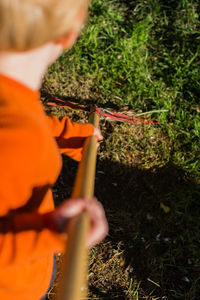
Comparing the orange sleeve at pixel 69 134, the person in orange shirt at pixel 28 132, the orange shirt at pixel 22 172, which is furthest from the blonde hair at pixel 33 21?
the orange sleeve at pixel 69 134

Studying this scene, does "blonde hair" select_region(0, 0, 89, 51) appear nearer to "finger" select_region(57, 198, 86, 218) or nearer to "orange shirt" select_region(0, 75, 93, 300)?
"orange shirt" select_region(0, 75, 93, 300)

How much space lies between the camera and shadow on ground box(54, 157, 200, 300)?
7.10 ft

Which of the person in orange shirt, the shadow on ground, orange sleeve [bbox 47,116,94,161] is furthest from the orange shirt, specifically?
the shadow on ground

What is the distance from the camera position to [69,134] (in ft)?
4.99

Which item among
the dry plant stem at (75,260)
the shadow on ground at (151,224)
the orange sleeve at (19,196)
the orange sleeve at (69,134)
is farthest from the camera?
the shadow on ground at (151,224)

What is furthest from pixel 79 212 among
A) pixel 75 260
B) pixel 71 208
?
pixel 75 260

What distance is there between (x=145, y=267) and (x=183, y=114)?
3.99ft

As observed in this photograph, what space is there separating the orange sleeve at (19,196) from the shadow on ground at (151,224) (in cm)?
136

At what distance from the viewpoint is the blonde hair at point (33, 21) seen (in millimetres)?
796

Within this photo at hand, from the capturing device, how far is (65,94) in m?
2.59

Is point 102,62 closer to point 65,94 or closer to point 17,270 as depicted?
point 65,94

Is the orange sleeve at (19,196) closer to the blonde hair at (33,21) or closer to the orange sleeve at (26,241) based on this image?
the orange sleeve at (26,241)

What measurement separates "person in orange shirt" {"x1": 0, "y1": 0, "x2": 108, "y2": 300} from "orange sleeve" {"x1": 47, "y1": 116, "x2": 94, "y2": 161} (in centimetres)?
41

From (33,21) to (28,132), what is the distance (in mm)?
314
